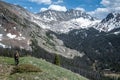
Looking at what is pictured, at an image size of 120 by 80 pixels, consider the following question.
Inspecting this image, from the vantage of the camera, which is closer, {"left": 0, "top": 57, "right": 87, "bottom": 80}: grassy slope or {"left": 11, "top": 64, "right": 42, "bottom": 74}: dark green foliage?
{"left": 0, "top": 57, "right": 87, "bottom": 80}: grassy slope

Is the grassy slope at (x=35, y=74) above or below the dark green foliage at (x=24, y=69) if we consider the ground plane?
below

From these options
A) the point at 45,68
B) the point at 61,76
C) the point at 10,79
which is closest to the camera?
the point at 10,79

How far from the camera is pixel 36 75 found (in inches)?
1772

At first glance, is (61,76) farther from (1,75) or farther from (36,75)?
(1,75)

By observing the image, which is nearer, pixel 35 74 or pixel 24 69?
pixel 35 74

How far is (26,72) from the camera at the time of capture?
150 feet

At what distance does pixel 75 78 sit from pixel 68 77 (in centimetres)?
198

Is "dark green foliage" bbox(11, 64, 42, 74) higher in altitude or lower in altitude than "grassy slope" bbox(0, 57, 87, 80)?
higher

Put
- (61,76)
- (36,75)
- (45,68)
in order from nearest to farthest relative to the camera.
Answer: (36,75)
(61,76)
(45,68)

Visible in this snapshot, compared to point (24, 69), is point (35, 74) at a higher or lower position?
lower

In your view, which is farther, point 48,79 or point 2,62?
point 2,62

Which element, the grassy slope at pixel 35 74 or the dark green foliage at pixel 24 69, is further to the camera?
the dark green foliage at pixel 24 69

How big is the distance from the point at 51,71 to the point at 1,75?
9598 mm

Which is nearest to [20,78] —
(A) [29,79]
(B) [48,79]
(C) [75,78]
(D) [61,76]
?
(A) [29,79]
